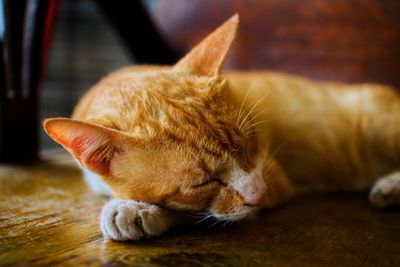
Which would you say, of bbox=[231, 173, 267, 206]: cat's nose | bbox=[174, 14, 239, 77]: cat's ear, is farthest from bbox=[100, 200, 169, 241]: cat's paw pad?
bbox=[174, 14, 239, 77]: cat's ear

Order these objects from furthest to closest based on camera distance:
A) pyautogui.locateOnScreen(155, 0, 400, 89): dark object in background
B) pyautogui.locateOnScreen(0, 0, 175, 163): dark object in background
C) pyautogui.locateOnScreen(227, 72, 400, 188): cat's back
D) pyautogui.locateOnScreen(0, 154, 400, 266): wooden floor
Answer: pyautogui.locateOnScreen(155, 0, 400, 89): dark object in background < pyautogui.locateOnScreen(227, 72, 400, 188): cat's back < pyautogui.locateOnScreen(0, 0, 175, 163): dark object in background < pyautogui.locateOnScreen(0, 154, 400, 266): wooden floor

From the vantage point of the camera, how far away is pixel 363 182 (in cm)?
222

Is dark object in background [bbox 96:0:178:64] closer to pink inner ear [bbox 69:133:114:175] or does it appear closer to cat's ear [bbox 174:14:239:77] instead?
cat's ear [bbox 174:14:239:77]

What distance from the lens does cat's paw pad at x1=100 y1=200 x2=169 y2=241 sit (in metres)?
1.32

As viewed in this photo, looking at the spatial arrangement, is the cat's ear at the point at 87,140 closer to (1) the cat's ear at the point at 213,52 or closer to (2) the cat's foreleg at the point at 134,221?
(2) the cat's foreleg at the point at 134,221

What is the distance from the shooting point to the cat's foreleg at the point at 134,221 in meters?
1.32

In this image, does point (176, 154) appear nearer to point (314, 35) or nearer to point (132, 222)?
point (132, 222)

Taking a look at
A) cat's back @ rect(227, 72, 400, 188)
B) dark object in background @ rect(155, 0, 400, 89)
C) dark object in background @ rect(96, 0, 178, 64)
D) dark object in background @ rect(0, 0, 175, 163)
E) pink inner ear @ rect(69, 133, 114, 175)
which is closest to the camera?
pink inner ear @ rect(69, 133, 114, 175)

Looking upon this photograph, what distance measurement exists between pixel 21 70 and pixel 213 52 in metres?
0.96

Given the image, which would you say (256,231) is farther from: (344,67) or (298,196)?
(344,67)

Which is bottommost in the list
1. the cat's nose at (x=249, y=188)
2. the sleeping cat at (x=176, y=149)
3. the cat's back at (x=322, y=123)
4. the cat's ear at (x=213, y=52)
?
the cat's back at (x=322, y=123)

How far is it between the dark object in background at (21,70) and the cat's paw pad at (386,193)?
154 centimetres

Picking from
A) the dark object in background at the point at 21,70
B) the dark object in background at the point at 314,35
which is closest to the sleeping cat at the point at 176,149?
the dark object in background at the point at 21,70

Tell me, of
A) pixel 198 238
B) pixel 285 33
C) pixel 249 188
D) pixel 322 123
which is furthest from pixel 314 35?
pixel 198 238
